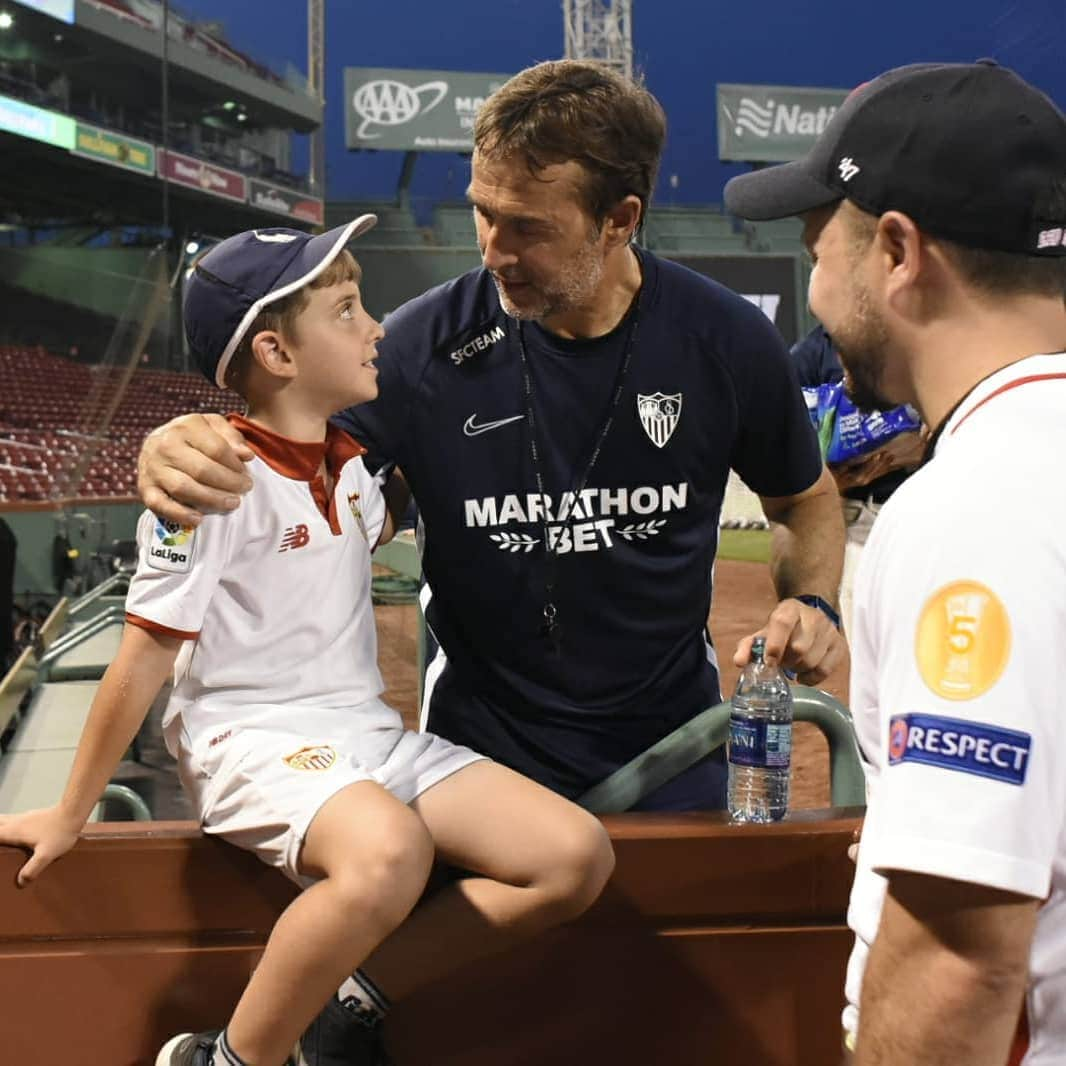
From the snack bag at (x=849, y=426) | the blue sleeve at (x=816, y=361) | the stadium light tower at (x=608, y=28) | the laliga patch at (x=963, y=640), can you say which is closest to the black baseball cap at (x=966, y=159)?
the laliga patch at (x=963, y=640)

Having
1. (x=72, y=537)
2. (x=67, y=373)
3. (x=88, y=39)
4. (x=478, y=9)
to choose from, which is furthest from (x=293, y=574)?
(x=478, y=9)

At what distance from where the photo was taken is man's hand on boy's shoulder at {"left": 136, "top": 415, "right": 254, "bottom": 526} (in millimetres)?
1583

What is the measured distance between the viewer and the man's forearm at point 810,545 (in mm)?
2102

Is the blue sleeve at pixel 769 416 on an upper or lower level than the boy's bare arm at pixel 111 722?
upper

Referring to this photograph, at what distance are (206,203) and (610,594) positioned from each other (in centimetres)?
2577

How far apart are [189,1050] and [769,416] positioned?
1.30m

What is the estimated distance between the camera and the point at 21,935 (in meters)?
1.70

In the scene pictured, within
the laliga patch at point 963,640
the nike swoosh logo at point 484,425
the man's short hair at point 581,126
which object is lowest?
the laliga patch at point 963,640

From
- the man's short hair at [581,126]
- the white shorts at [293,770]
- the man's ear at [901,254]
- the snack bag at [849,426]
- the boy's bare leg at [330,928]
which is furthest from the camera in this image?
the snack bag at [849,426]

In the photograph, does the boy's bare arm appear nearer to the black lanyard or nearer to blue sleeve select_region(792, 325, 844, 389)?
the black lanyard

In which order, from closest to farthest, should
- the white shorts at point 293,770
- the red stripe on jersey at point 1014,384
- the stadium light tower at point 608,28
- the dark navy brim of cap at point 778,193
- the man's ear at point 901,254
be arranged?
the red stripe on jersey at point 1014,384, the man's ear at point 901,254, the dark navy brim of cap at point 778,193, the white shorts at point 293,770, the stadium light tower at point 608,28

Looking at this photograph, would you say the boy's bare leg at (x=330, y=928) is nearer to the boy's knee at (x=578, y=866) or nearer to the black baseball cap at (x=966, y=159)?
the boy's knee at (x=578, y=866)

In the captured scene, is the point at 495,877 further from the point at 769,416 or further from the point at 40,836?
the point at 769,416

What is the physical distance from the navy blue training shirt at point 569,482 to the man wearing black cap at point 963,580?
2.98 ft
